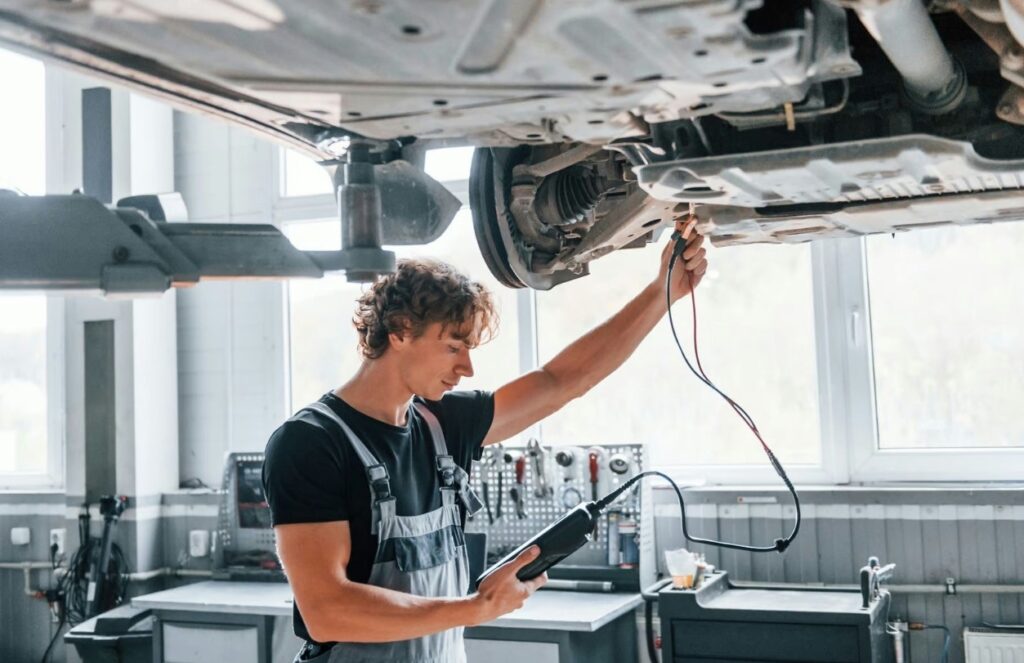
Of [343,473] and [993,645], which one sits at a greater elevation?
[343,473]

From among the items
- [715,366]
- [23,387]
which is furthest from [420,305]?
[23,387]

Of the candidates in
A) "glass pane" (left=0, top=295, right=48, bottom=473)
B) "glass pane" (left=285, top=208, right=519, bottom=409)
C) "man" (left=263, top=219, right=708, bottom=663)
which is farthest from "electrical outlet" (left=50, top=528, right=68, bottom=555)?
"man" (left=263, top=219, right=708, bottom=663)

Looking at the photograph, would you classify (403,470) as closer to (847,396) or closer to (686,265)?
(686,265)

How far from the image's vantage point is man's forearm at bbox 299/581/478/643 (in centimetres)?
162

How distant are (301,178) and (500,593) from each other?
3018mm

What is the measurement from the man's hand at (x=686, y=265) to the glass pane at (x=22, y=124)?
12.3 feet

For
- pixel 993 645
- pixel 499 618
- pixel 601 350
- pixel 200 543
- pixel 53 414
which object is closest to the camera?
pixel 601 350

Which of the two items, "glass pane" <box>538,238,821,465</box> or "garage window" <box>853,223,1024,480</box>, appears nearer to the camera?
"garage window" <box>853,223,1024,480</box>

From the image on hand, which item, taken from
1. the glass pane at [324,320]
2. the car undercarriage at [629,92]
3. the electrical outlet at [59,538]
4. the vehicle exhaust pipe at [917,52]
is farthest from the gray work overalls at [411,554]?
the electrical outlet at [59,538]

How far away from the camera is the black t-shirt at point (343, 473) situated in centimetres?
168

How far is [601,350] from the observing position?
2.06 metres

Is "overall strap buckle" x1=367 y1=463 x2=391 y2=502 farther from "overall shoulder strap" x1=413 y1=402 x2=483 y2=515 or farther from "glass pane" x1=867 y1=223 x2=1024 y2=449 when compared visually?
"glass pane" x1=867 y1=223 x2=1024 y2=449

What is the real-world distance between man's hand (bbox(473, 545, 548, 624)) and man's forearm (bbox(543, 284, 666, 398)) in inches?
19.3

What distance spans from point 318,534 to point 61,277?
26.7 inches
